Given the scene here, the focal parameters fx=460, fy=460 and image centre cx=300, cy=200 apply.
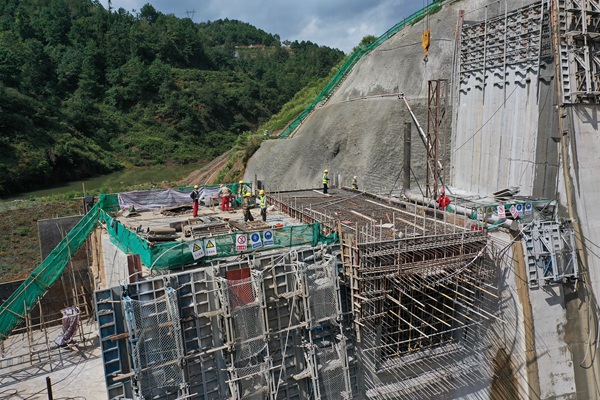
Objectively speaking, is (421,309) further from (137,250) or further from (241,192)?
(241,192)

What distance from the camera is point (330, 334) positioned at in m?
14.4

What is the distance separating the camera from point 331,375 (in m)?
14.2

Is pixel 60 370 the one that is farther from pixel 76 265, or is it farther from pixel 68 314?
pixel 76 265

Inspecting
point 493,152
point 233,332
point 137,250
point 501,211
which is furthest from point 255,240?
point 493,152

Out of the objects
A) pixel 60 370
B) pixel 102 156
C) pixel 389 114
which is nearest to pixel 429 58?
pixel 389 114

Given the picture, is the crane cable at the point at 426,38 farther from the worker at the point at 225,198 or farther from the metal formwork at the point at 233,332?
the metal formwork at the point at 233,332

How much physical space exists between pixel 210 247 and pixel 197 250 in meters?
0.40

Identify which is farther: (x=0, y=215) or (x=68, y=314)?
(x=0, y=215)

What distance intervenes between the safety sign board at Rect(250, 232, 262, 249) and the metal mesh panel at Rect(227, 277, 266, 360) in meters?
1.31

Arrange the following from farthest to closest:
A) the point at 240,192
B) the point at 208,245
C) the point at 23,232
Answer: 1. the point at 23,232
2. the point at 240,192
3. the point at 208,245

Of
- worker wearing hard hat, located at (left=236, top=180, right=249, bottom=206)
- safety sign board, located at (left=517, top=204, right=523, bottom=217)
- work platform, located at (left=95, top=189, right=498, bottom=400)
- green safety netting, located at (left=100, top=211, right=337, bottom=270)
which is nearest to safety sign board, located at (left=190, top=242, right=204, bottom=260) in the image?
green safety netting, located at (left=100, top=211, right=337, bottom=270)

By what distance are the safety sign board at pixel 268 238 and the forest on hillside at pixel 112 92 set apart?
41.5 m

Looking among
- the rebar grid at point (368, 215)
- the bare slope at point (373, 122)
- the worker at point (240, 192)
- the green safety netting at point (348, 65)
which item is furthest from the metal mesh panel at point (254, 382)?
the green safety netting at point (348, 65)

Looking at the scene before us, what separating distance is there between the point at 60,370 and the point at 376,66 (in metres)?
29.4
